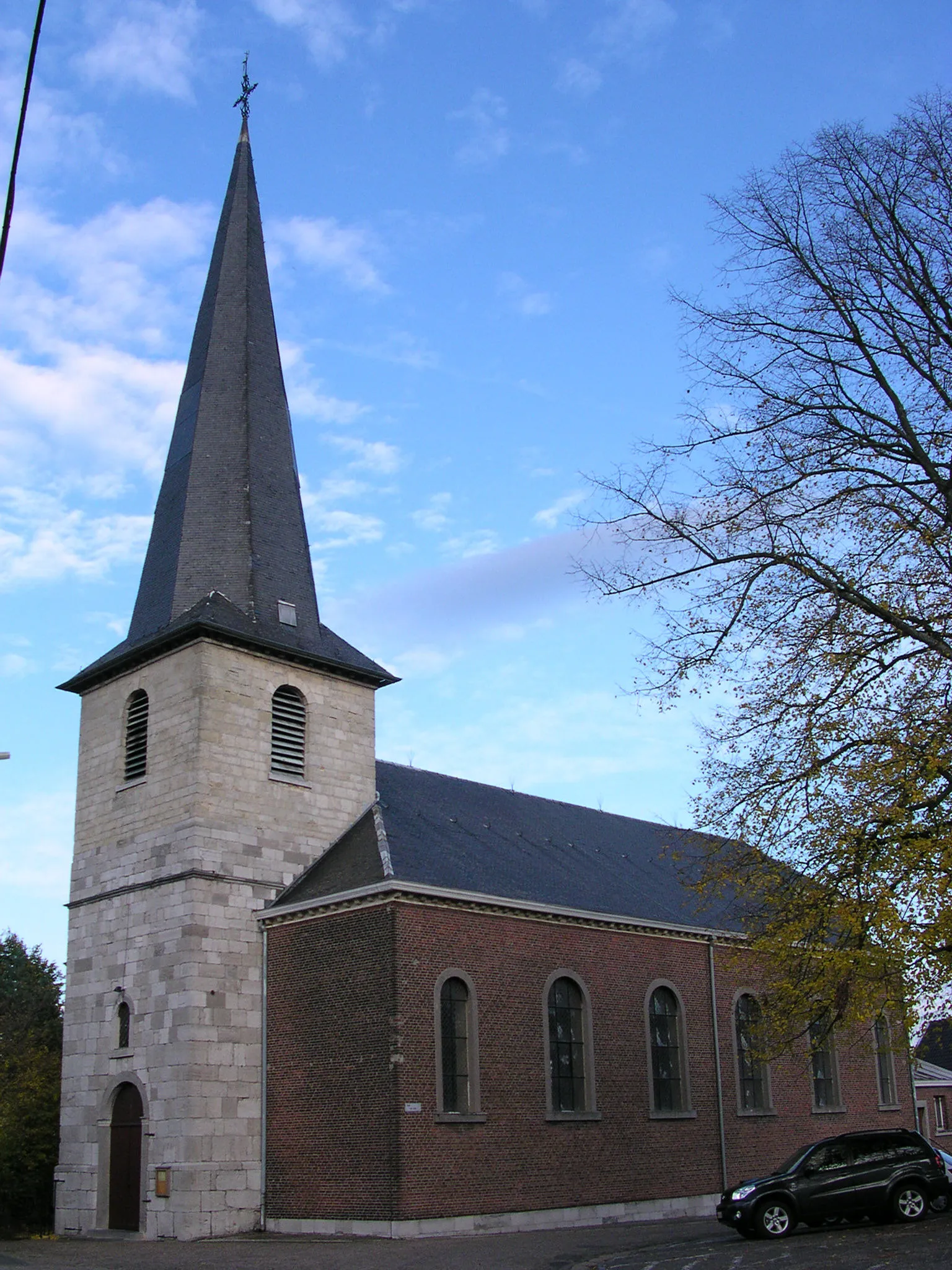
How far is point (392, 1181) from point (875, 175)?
1669cm

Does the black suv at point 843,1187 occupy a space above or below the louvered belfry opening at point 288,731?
below

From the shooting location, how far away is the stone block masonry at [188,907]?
71.7 feet

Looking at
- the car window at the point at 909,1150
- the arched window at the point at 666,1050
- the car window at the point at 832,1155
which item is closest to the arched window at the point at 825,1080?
the arched window at the point at 666,1050

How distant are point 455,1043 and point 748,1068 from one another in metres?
9.51

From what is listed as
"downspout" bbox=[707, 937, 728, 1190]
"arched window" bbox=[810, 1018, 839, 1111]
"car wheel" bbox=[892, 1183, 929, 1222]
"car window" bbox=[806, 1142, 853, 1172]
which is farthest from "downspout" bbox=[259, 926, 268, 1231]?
"arched window" bbox=[810, 1018, 839, 1111]

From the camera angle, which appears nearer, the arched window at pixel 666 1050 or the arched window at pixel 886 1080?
the arched window at pixel 666 1050

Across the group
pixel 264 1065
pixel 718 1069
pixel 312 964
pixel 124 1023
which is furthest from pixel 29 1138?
pixel 718 1069

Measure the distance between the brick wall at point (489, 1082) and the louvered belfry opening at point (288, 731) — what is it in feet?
11.4

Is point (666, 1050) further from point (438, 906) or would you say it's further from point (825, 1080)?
point (438, 906)

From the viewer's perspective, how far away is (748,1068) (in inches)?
1123

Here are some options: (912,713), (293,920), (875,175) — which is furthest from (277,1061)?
(875,175)

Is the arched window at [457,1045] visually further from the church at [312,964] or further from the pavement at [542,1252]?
the pavement at [542,1252]

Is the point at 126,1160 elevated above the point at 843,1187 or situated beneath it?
elevated above

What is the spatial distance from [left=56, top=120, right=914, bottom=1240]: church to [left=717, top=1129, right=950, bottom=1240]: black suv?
3.27 meters
